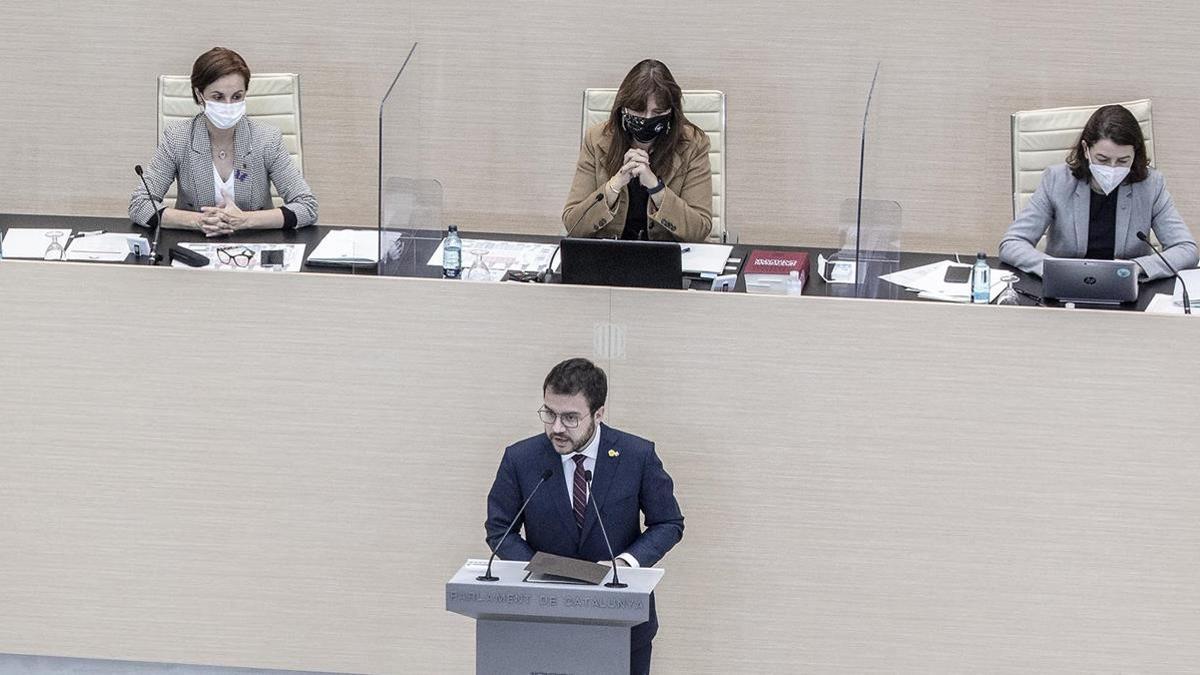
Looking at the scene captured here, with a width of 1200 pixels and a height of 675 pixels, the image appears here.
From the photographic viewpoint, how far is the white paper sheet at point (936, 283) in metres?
4.23

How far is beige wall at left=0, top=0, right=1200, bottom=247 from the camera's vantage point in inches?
227

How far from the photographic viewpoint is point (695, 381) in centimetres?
404

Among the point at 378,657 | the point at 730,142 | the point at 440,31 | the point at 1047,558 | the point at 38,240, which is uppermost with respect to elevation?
the point at 440,31

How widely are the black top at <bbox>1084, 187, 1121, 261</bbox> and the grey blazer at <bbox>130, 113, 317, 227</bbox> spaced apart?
229 centimetres

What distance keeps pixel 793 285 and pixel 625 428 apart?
57cm

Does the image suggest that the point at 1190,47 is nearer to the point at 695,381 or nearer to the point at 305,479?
the point at 695,381

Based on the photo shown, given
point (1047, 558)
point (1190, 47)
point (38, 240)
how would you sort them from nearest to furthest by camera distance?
point (1047, 558), point (38, 240), point (1190, 47)

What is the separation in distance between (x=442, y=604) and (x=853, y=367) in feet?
3.95

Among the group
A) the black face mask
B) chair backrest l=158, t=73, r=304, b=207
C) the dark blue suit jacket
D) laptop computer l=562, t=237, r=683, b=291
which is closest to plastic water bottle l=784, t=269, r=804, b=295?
laptop computer l=562, t=237, r=683, b=291

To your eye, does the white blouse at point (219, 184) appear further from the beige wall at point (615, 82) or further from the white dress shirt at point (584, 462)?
the white dress shirt at point (584, 462)

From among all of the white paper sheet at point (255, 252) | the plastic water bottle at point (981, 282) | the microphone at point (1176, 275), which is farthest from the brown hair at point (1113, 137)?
the white paper sheet at point (255, 252)

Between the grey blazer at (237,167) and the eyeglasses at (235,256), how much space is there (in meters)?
0.40

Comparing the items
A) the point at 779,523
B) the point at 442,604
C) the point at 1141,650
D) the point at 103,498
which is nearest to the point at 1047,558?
the point at 1141,650

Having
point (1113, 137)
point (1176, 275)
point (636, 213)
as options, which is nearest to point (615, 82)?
point (636, 213)
